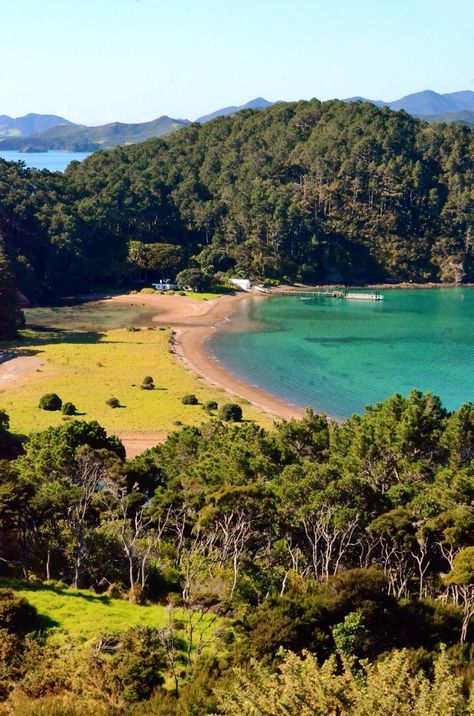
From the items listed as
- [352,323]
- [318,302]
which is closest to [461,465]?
[352,323]

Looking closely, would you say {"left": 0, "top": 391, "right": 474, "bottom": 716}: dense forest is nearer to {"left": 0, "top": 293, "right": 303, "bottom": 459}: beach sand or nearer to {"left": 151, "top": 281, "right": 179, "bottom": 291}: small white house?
{"left": 0, "top": 293, "right": 303, "bottom": 459}: beach sand

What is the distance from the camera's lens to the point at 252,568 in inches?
1043

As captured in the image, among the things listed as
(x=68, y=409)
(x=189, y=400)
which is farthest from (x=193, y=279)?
(x=68, y=409)

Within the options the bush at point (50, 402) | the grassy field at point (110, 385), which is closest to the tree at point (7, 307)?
the grassy field at point (110, 385)

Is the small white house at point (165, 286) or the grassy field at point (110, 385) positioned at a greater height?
the small white house at point (165, 286)

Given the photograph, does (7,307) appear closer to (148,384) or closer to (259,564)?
(148,384)

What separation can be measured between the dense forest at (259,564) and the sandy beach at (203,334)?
861 inches

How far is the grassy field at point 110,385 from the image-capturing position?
55.3m

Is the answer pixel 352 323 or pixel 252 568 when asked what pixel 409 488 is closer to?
pixel 252 568

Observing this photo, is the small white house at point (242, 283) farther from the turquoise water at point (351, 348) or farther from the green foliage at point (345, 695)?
the green foliage at point (345, 695)

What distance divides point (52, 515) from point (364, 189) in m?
133

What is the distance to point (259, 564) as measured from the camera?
27.4 meters

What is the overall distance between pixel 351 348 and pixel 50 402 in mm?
41673

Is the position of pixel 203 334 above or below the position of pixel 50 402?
above
